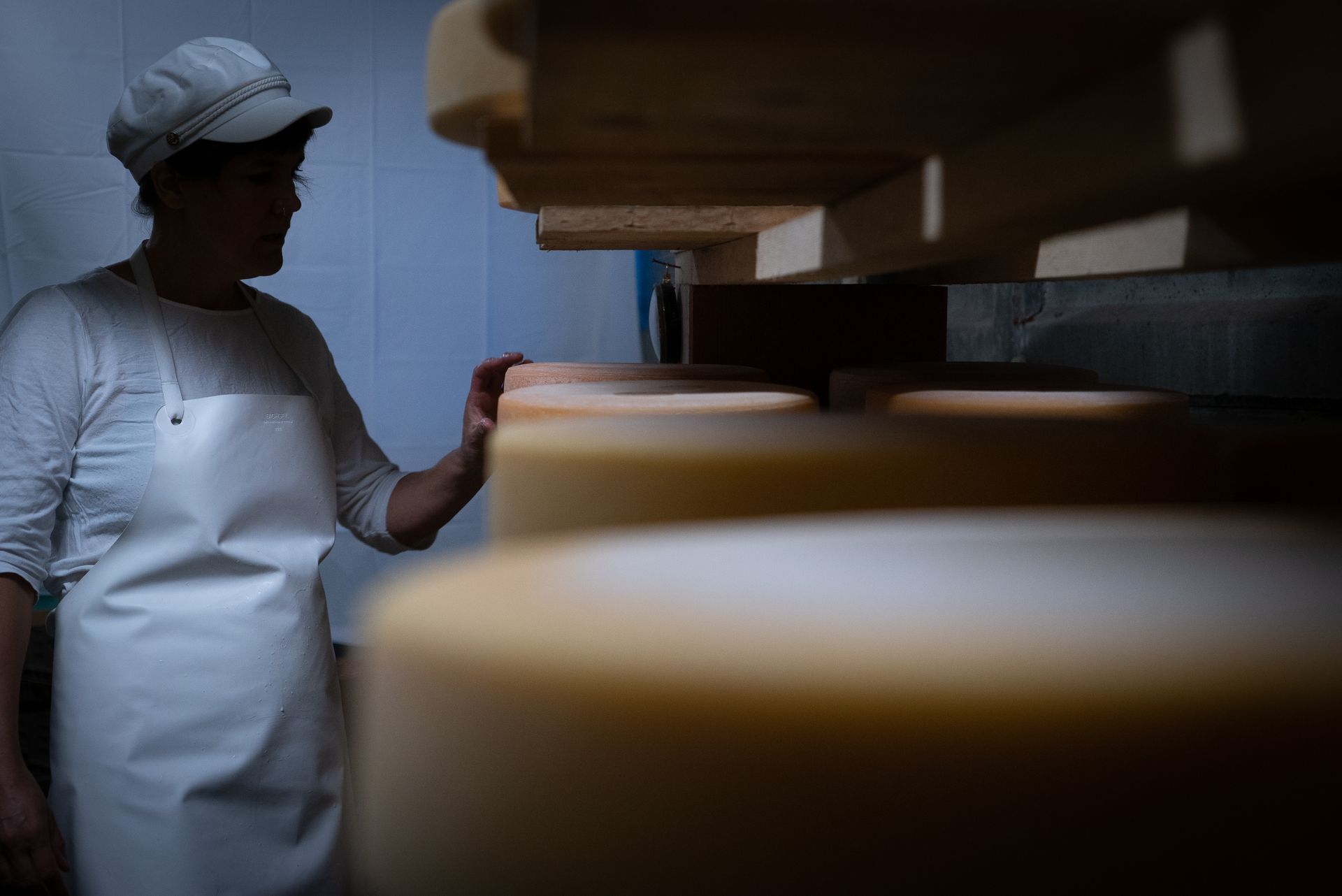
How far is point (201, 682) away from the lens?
1.43 metres

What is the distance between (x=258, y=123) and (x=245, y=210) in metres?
0.11

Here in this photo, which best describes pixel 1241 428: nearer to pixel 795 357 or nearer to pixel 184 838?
pixel 795 357

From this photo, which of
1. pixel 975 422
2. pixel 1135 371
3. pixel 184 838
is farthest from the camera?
pixel 1135 371

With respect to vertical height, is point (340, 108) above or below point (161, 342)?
above

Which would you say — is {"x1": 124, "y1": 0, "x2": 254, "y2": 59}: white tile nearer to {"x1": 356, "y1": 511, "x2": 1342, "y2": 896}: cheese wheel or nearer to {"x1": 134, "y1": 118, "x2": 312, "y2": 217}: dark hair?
{"x1": 134, "y1": 118, "x2": 312, "y2": 217}: dark hair

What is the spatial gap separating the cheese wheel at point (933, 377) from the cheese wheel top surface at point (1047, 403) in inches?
3.2

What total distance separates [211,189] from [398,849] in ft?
4.41

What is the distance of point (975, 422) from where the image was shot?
2.13ft

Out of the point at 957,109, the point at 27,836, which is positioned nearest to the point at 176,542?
the point at 27,836

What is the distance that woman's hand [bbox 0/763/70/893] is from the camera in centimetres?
132

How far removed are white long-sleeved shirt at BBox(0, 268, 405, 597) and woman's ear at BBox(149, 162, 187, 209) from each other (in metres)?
0.13

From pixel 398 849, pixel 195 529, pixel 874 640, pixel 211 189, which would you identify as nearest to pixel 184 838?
pixel 195 529

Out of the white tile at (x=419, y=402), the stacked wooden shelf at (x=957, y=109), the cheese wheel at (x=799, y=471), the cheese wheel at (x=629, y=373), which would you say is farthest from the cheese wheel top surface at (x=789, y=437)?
the white tile at (x=419, y=402)

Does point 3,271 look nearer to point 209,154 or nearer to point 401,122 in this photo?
point 401,122
